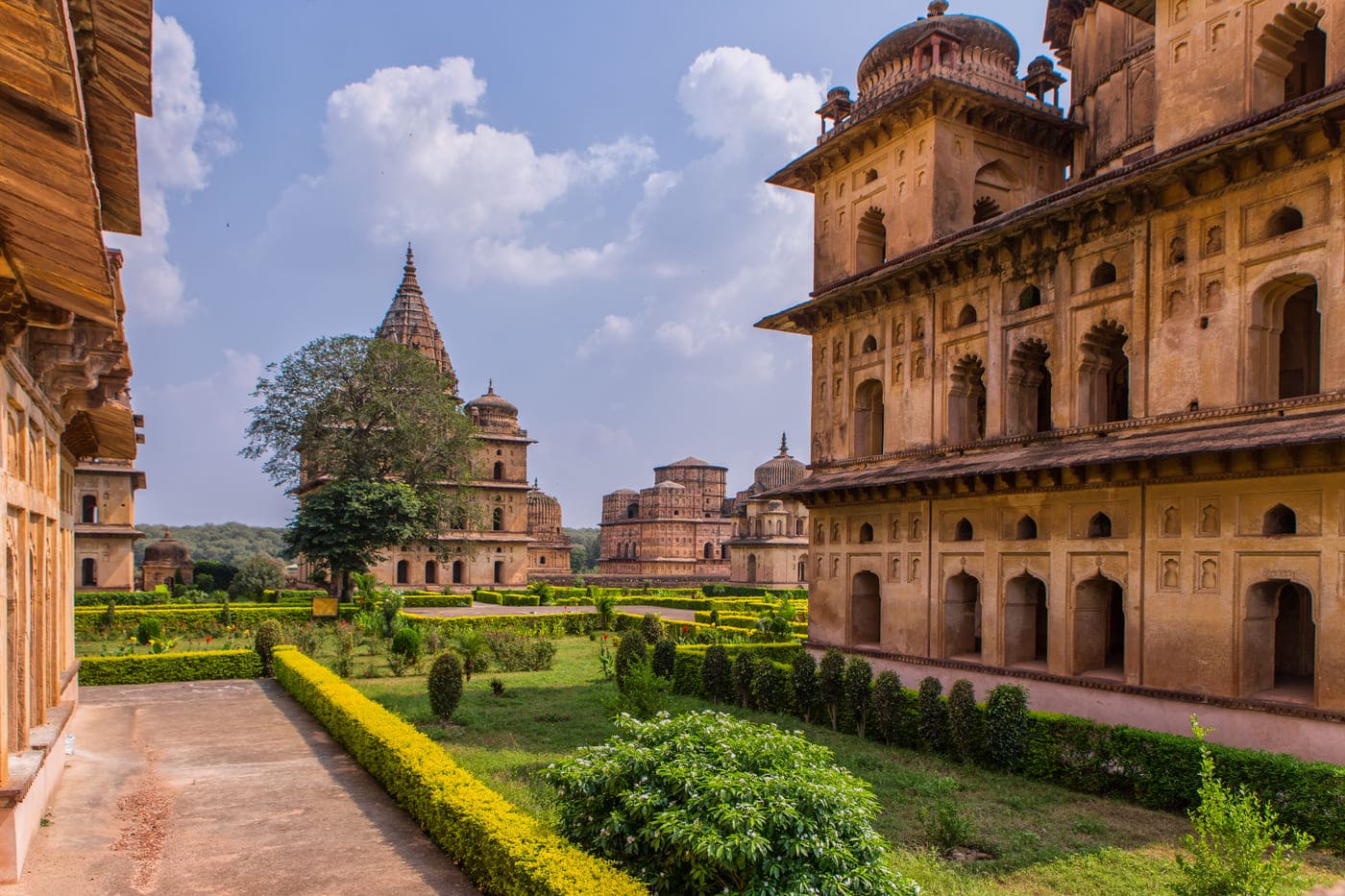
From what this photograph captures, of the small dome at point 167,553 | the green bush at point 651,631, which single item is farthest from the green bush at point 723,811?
the small dome at point 167,553

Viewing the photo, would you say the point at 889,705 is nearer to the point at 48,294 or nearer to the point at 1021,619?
the point at 1021,619

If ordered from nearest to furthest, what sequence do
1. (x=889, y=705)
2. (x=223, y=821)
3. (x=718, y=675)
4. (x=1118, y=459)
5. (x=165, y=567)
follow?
(x=223, y=821), (x=1118, y=459), (x=889, y=705), (x=718, y=675), (x=165, y=567)

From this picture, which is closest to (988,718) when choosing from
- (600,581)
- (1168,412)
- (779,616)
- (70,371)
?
(1168,412)

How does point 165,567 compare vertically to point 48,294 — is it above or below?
below

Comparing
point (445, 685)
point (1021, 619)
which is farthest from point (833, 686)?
point (445, 685)

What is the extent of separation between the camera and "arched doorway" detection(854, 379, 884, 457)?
18.7 m

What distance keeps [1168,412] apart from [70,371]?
1267 centimetres

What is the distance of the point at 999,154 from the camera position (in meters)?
18.1

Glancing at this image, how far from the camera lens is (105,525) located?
37.0 metres

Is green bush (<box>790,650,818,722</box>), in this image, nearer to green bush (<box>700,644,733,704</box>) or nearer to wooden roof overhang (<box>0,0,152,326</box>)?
green bush (<box>700,644,733,704</box>)

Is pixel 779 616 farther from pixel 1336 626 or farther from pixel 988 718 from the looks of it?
pixel 1336 626

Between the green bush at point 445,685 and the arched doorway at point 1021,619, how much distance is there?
8.17 m

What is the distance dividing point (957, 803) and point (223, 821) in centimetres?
714

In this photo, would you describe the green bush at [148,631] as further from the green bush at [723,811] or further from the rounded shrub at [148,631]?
the green bush at [723,811]
